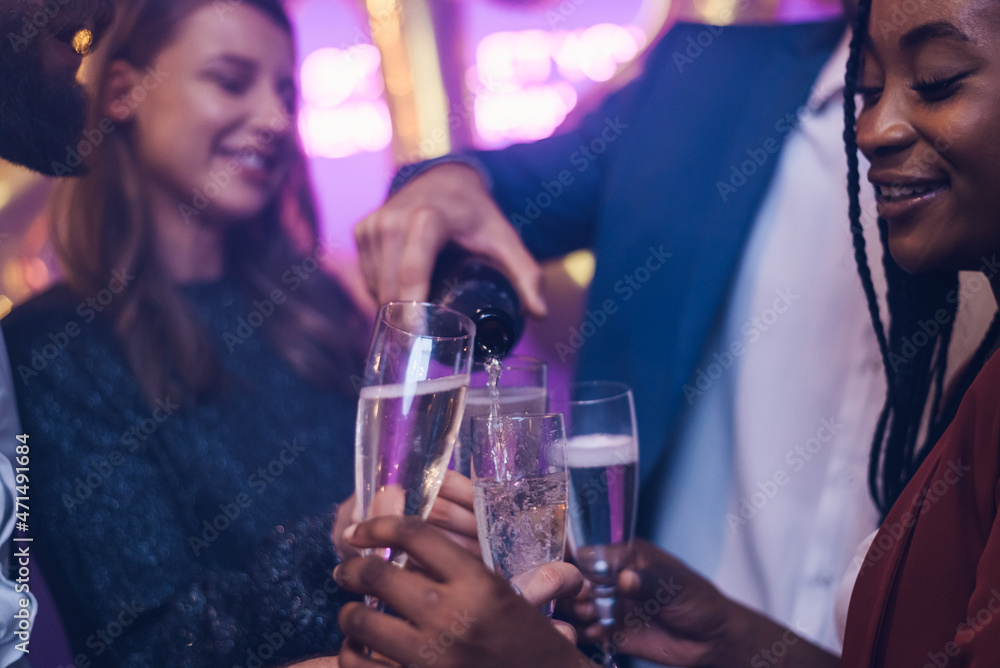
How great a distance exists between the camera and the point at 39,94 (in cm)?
118

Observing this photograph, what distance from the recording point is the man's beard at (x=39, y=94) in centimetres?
116

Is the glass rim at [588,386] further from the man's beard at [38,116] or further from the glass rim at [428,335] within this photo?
the man's beard at [38,116]

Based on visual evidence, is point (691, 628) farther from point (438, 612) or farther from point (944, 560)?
point (438, 612)

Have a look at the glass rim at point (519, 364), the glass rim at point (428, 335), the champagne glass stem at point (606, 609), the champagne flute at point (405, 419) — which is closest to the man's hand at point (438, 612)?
the champagne flute at point (405, 419)

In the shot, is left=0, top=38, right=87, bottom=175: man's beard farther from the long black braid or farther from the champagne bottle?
the long black braid

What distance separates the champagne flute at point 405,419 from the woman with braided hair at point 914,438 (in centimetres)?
7

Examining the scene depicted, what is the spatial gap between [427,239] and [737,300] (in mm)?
766

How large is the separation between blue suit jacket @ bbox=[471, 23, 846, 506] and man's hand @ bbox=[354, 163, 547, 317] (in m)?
0.23

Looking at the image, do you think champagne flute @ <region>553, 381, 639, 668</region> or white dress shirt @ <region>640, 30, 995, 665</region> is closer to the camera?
champagne flute @ <region>553, 381, 639, 668</region>

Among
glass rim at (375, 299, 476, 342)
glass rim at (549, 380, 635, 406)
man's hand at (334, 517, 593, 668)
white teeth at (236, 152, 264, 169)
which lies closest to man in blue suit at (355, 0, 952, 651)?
white teeth at (236, 152, 264, 169)

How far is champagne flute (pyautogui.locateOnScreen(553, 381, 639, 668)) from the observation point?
107 cm

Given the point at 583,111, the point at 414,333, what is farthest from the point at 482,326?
the point at 583,111

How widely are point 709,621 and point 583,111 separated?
3.84ft

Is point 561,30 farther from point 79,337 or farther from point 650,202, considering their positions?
point 79,337
